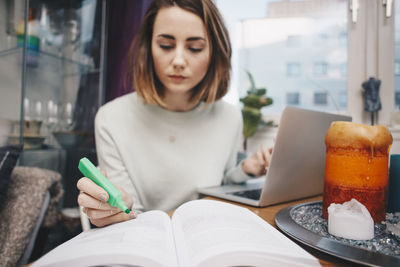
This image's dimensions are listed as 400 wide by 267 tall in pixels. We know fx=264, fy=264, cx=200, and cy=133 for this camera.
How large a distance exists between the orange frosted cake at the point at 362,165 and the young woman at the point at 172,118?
380 mm

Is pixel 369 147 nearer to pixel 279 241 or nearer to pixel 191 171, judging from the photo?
pixel 279 241

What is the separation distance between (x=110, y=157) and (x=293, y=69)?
4.91ft

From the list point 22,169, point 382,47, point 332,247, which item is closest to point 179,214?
point 332,247

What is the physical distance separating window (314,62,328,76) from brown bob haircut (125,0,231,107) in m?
1.03

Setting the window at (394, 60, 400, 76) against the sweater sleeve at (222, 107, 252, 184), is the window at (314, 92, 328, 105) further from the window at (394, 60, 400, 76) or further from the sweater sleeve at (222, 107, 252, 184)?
the sweater sleeve at (222, 107, 252, 184)

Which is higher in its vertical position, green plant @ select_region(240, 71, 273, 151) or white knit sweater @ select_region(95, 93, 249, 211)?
green plant @ select_region(240, 71, 273, 151)

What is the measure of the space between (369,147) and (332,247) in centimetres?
19

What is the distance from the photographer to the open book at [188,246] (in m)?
0.29

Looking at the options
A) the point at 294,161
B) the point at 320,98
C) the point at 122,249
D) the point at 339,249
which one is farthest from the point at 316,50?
the point at 122,249

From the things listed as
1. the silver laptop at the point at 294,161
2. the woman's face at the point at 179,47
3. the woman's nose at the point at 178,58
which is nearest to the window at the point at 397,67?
the silver laptop at the point at 294,161

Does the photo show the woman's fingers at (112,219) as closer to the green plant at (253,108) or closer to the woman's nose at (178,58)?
the woman's nose at (178,58)

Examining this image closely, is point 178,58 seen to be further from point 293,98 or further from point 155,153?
point 293,98

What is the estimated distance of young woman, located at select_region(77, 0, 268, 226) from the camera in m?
0.89

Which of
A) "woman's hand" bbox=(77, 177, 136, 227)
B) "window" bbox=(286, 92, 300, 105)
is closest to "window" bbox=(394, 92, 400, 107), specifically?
"window" bbox=(286, 92, 300, 105)
